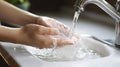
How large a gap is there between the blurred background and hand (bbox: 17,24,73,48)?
0.90m

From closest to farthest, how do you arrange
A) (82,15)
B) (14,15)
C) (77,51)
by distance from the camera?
(77,51) → (14,15) → (82,15)

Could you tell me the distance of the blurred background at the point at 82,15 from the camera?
2.21 meters

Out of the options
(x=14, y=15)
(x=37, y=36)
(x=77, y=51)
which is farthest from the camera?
(x=14, y=15)

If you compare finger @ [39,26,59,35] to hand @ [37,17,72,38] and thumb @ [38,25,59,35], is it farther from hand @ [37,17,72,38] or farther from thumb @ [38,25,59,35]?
hand @ [37,17,72,38]

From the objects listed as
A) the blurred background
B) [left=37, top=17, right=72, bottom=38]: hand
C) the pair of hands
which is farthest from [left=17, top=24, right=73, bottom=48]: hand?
the blurred background

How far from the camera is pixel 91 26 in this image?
7.95 ft

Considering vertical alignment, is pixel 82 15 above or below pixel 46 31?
above

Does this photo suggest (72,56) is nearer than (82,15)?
Yes

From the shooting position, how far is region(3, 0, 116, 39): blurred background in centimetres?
221

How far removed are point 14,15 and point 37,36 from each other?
0.27m

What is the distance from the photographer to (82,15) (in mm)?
2957

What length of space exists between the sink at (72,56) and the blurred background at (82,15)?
26.7 inches

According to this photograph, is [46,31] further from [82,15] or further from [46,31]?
[82,15]

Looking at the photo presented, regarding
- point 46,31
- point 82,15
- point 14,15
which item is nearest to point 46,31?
point 46,31
